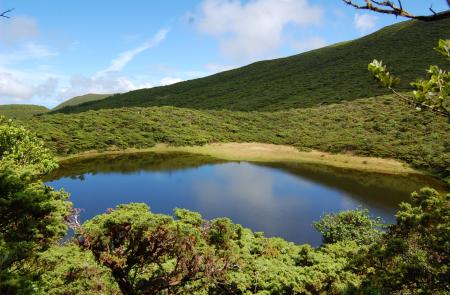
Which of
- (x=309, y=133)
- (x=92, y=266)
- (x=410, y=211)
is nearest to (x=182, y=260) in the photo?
(x=92, y=266)

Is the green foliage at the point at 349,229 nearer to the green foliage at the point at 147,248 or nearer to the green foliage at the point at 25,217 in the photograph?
the green foliage at the point at 147,248

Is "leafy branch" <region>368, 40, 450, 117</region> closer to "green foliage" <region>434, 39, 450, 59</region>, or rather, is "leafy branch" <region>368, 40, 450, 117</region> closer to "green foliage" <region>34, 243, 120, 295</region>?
"green foliage" <region>434, 39, 450, 59</region>

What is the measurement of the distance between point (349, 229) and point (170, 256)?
14349 mm

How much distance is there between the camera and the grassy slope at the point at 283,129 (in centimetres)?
5944

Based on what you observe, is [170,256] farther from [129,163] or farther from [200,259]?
[129,163]

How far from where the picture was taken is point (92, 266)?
13.9m

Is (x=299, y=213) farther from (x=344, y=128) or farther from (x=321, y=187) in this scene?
(x=344, y=128)

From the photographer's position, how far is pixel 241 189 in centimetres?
3975

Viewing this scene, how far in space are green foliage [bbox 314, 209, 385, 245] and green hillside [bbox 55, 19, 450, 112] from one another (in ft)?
249

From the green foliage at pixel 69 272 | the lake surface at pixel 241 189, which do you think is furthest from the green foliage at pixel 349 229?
the green foliage at pixel 69 272

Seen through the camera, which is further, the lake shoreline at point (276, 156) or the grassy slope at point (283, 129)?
the grassy slope at point (283, 129)

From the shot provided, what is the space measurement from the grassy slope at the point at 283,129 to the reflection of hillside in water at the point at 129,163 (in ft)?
21.4

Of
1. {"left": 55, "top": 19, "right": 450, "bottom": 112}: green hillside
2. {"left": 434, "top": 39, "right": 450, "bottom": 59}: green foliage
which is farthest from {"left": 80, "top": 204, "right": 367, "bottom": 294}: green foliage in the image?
{"left": 55, "top": 19, "right": 450, "bottom": 112}: green hillside

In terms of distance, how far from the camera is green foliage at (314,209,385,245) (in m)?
24.3
